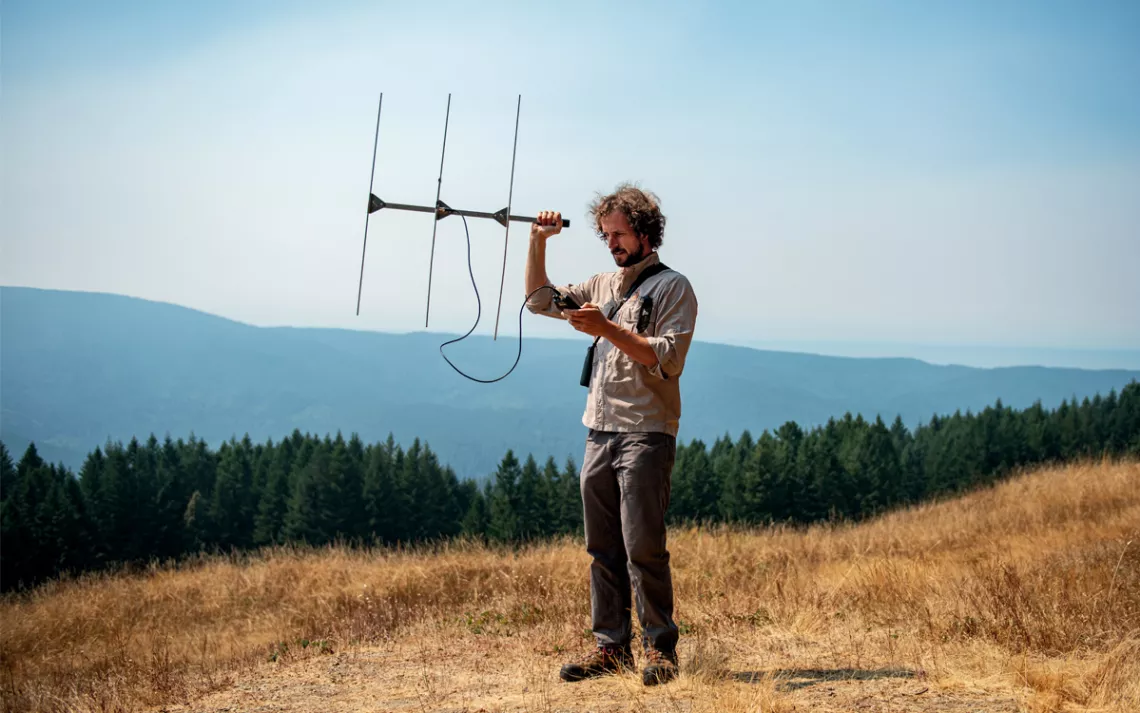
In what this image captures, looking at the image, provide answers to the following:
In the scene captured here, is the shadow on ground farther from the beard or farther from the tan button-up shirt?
the beard

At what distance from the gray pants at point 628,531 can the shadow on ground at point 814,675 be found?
507 mm

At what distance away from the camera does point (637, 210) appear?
180 inches

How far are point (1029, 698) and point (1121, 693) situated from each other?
1.33ft

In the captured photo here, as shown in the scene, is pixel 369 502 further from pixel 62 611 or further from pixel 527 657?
pixel 527 657

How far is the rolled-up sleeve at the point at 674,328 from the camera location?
425cm

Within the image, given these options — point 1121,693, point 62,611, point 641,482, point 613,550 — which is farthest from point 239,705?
point 62,611

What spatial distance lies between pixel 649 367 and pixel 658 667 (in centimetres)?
148

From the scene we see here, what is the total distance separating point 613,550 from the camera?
184 inches

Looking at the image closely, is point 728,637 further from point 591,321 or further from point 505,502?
point 505,502

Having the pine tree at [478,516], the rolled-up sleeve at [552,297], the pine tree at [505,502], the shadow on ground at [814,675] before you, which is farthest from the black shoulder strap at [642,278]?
the pine tree at [478,516]

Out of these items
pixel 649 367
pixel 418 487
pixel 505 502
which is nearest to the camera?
pixel 649 367

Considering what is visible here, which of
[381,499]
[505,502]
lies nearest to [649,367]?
[505,502]

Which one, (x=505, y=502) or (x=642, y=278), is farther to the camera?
A: (x=505, y=502)

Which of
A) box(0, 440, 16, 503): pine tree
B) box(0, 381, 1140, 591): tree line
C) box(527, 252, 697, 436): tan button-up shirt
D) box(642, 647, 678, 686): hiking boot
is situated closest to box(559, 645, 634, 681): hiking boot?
box(642, 647, 678, 686): hiking boot
